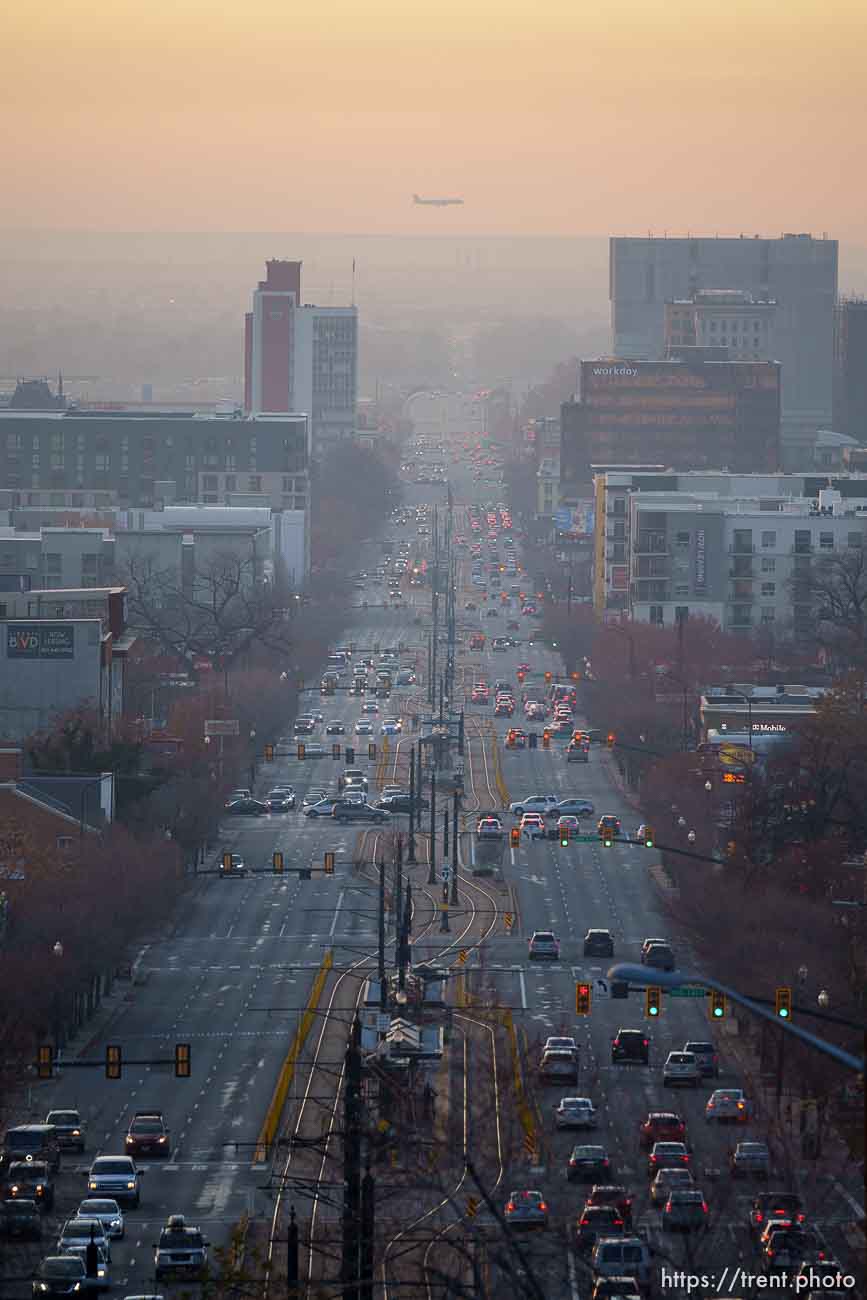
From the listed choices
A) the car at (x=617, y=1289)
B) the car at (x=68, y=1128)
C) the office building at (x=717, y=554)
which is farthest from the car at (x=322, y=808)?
the car at (x=617, y=1289)

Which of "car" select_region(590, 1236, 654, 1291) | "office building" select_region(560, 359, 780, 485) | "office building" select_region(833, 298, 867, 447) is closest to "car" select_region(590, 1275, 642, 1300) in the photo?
"car" select_region(590, 1236, 654, 1291)

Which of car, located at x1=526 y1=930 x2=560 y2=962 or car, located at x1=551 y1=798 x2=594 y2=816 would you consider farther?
car, located at x1=551 y1=798 x2=594 y2=816

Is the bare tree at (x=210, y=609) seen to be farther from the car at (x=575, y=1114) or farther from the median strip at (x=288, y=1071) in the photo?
the car at (x=575, y=1114)

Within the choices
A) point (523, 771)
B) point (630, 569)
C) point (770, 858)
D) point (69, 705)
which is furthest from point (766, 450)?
point (770, 858)

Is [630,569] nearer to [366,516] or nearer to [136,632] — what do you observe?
[136,632]

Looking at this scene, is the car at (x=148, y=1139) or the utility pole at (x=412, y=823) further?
the utility pole at (x=412, y=823)

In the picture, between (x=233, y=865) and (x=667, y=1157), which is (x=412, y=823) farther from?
(x=667, y=1157)

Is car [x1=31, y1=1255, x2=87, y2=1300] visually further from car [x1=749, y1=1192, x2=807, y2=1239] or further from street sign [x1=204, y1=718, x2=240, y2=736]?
street sign [x1=204, y1=718, x2=240, y2=736]
